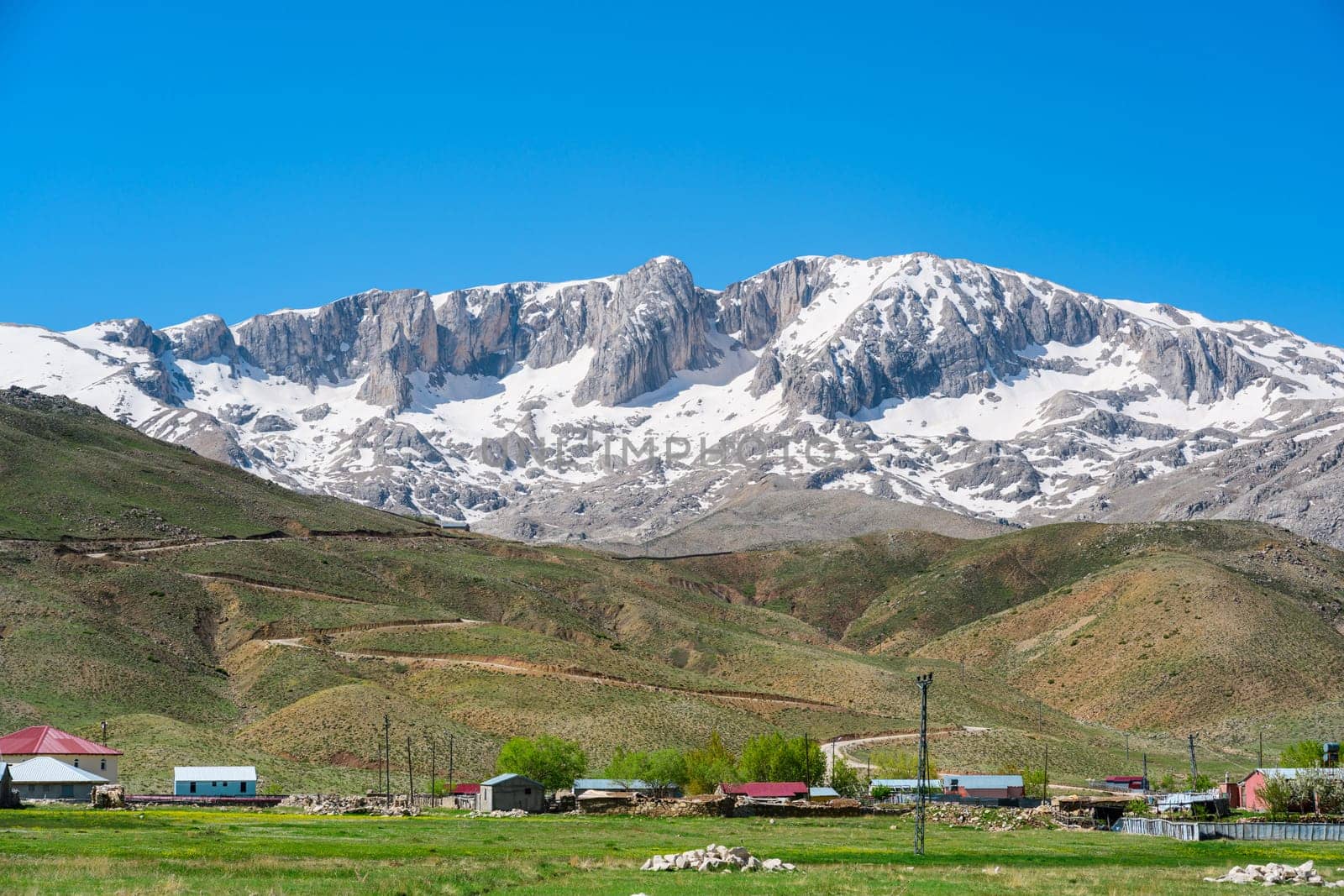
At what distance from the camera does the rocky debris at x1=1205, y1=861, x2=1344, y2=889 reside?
49.8 meters

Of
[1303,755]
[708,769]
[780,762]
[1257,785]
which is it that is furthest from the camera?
[1303,755]

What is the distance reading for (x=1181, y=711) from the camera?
164625mm

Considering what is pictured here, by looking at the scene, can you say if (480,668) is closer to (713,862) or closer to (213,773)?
(213,773)

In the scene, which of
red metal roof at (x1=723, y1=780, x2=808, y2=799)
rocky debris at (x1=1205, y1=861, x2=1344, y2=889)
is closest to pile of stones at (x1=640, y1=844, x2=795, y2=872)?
rocky debris at (x1=1205, y1=861, x2=1344, y2=889)

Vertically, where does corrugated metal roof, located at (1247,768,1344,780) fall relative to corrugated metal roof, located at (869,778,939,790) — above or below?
above

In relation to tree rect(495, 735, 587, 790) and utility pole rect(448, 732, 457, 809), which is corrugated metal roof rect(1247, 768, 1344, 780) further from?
utility pole rect(448, 732, 457, 809)

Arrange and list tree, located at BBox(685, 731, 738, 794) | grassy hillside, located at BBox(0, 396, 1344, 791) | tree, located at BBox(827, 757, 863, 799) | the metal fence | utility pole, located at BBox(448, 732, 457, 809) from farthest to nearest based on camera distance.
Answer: grassy hillside, located at BBox(0, 396, 1344, 791) < tree, located at BBox(827, 757, 863, 799) < tree, located at BBox(685, 731, 738, 794) < utility pole, located at BBox(448, 732, 457, 809) < the metal fence

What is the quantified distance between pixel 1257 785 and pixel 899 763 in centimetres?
3932

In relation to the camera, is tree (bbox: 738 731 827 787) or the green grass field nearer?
the green grass field

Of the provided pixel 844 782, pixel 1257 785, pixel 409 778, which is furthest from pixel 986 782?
pixel 409 778

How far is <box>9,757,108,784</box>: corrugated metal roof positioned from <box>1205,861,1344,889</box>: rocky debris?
61326mm

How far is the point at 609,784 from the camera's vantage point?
349ft

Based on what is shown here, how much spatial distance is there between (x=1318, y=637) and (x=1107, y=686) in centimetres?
2912

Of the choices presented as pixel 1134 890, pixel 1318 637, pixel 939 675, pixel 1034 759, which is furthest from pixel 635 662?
pixel 1134 890
